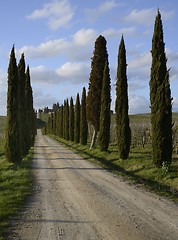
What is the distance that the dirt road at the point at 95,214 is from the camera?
731cm

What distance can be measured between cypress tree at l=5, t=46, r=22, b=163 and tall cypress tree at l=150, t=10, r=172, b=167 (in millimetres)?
9987

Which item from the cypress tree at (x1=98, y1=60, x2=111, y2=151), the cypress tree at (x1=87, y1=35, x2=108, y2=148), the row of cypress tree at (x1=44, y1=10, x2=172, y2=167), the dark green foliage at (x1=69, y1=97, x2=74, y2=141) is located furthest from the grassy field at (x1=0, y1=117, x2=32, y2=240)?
the dark green foliage at (x1=69, y1=97, x2=74, y2=141)

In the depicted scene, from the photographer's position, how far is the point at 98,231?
745cm

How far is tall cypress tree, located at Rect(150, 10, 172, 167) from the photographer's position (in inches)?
723

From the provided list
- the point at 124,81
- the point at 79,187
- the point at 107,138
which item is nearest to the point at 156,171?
the point at 79,187

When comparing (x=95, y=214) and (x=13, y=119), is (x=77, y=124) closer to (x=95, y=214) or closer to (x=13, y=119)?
(x=13, y=119)

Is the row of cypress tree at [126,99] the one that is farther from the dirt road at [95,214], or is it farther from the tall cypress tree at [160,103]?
the dirt road at [95,214]

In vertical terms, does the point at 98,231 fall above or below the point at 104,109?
below

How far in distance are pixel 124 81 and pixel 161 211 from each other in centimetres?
1713

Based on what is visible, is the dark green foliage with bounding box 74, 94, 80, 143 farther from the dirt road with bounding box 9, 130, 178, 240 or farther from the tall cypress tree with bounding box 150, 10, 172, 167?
the dirt road with bounding box 9, 130, 178, 240

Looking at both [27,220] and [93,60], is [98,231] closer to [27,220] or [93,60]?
[27,220]

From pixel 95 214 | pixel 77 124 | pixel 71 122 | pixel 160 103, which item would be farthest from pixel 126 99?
pixel 71 122

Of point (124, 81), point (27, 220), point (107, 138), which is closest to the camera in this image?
point (27, 220)

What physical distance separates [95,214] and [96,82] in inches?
1127
